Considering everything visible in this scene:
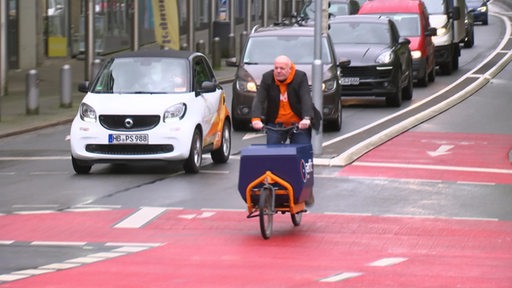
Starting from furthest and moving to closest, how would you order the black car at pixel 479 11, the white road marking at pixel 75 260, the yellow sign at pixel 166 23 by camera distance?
the black car at pixel 479 11 → the yellow sign at pixel 166 23 → the white road marking at pixel 75 260

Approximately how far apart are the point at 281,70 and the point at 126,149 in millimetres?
5198

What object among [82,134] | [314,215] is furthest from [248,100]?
[314,215]

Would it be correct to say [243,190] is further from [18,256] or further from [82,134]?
[82,134]

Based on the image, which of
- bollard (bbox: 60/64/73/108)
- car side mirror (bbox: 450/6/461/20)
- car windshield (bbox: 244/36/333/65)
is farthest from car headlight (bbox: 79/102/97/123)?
car side mirror (bbox: 450/6/461/20)

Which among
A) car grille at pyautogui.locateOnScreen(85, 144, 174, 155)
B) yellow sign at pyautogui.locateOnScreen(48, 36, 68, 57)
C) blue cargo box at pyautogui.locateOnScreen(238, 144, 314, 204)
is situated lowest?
yellow sign at pyautogui.locateOnScreen(48, 36, 68, 57)

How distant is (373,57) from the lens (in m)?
30.7

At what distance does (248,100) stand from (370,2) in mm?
13212

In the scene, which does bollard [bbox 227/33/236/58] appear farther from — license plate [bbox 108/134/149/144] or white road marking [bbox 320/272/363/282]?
white road marking [bbox 320/272/363/282]

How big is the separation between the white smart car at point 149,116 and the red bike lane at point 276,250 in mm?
3561

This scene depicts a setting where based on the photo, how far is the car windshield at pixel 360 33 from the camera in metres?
31.8

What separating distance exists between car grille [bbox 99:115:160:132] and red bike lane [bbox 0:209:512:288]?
3710mm

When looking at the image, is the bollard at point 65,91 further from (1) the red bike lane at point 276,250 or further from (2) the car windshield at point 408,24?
(1) the red bike lane at point 276,250

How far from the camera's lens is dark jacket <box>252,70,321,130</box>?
1520 centimetres

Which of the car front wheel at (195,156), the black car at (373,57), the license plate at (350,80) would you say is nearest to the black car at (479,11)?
the black car at (373,57)
